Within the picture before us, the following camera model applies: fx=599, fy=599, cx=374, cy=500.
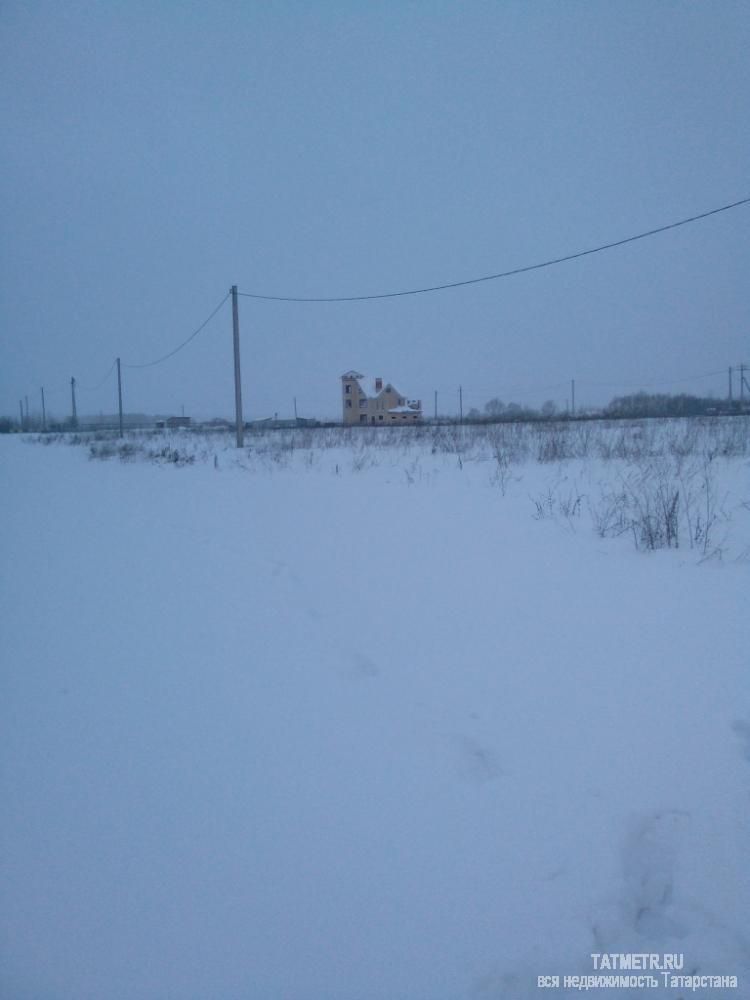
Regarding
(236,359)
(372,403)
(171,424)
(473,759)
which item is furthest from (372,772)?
(171,424)

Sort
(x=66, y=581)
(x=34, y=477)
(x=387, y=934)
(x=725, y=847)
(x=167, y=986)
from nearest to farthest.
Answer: (x=167, y=986)
(x=387, y=934)
(x=725, y=847)
(x=66, y=581)
(x=34, y=477)

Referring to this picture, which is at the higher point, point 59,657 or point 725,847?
point 59,657

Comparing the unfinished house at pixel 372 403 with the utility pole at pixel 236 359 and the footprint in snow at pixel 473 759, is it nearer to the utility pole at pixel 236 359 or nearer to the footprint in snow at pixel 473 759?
the utility pole at pixel 236 359

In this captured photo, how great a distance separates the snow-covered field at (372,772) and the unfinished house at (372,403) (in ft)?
154

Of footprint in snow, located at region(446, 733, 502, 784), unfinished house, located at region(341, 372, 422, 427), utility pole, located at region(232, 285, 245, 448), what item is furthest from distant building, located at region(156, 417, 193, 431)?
footprint in snow, located at region(446, 733, 502, 784)

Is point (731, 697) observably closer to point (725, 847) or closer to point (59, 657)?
point (725, 847)

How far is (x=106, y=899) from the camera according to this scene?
1607mm

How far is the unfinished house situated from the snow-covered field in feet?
154

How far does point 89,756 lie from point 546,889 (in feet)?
5.27

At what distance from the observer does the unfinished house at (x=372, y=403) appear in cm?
5112

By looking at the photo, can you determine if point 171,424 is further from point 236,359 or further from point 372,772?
point 372,772

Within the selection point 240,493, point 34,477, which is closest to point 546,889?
point 240,493

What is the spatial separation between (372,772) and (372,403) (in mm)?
51605

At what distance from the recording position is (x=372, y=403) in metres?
→ 52.8
